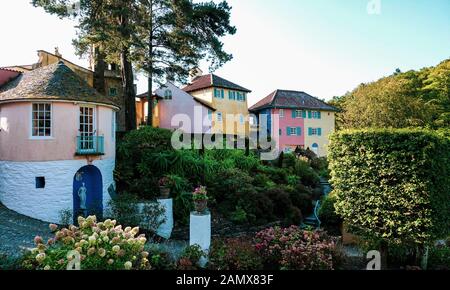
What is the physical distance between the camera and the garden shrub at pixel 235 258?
29.0ft

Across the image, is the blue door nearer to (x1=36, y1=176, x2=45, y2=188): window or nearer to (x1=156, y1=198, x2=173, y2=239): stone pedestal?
(x1=36, y1=176, x2=45, y2=188): window

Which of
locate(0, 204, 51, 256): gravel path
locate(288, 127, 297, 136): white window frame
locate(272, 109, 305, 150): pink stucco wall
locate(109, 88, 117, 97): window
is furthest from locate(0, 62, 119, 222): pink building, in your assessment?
locate(288, 127, 297, 136): white window frame

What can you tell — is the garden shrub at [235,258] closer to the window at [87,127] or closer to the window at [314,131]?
the window at [87,127]

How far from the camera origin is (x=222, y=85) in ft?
100

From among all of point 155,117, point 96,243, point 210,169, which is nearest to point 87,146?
point 210,169

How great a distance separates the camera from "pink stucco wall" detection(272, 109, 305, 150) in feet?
117

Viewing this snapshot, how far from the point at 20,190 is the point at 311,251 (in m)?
12.5

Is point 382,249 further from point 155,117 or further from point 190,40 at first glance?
point 155,117

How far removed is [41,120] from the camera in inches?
536

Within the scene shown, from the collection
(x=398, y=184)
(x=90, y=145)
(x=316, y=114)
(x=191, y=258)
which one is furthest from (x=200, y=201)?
(x=316, y=114)

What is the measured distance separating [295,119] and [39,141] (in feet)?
92.0

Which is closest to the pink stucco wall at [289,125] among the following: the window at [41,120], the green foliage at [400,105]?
the green foliage at [400,105]

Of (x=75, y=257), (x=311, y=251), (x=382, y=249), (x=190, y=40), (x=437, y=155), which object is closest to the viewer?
(x=75, y=257)

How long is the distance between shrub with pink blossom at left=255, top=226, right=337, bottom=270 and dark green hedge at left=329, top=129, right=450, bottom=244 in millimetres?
1714
